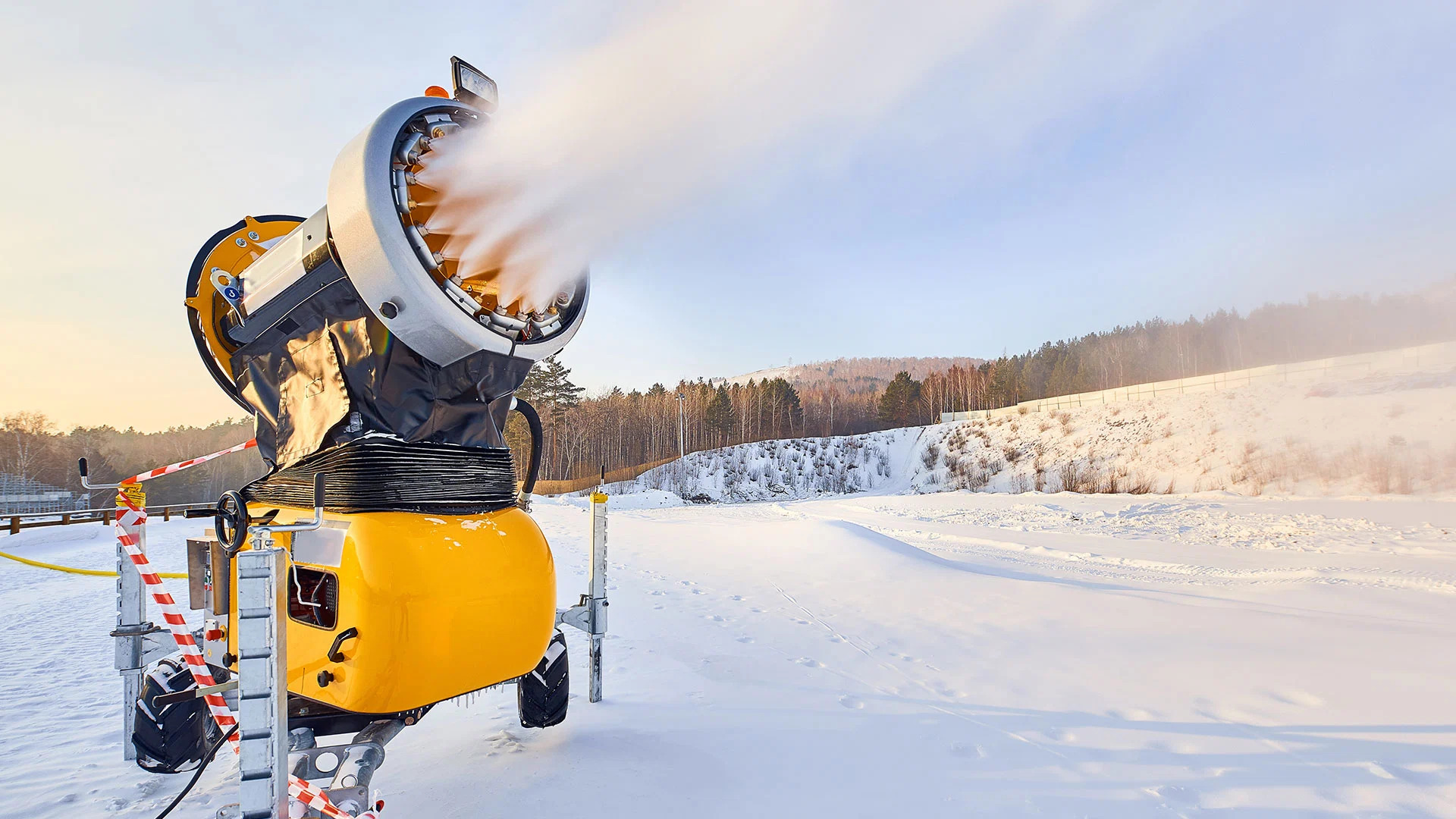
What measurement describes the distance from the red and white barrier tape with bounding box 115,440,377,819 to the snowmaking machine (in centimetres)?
7

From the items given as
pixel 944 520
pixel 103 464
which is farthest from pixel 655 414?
pixel 944 520

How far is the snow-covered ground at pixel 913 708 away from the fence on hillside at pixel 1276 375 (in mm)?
25941

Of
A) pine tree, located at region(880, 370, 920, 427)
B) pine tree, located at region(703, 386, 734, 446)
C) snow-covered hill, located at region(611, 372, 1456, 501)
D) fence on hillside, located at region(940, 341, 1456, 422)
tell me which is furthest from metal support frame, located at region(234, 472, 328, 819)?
pine tree, located at region(880, 370, 920, 427)

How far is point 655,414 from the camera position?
71375mm

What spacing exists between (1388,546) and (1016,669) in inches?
558

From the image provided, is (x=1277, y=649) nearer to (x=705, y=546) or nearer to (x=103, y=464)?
(x=705, y=546)

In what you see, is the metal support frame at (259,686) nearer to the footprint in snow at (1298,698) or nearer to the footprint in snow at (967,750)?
the footprint in snow at (967,750)

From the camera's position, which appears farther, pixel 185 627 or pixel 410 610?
pixel 185 627

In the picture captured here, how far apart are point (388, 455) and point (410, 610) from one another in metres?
0.57

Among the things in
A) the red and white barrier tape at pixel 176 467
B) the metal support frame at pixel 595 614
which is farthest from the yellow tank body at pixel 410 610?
the metal support frame at pixel 595 614

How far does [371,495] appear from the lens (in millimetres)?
2344

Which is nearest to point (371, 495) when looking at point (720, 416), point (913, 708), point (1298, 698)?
point (913, 708)

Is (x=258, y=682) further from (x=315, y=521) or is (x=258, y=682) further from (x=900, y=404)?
(x=900, y=404)

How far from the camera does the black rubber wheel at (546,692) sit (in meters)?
3.39
